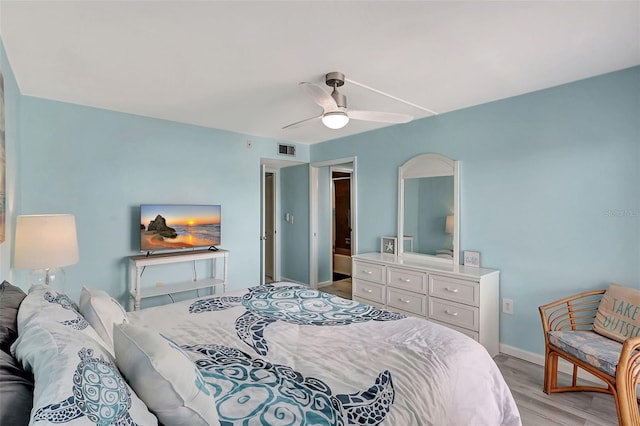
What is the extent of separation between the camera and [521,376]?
257 cm

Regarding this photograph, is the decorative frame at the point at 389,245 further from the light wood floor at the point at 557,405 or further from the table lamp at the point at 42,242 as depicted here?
the table lamp at the point at 42,242

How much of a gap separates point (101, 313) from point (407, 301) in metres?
2.78

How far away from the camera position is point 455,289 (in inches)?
116

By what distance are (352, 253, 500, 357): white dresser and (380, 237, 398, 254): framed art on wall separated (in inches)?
8.8

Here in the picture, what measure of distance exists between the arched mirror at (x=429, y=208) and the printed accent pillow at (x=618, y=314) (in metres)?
1.22

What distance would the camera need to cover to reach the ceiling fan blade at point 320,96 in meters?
2.04

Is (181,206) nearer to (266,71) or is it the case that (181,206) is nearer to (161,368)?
(266,71)

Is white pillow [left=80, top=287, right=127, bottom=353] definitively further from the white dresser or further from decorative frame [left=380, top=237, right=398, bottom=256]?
decorative frame [left=380, top=237, right=398, bottom=256]

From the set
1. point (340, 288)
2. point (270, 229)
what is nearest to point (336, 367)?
point (340, 288)

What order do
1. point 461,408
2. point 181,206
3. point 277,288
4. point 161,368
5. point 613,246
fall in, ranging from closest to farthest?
1. point 161,368
2. point 461,408
3. point 613,246
4. point 277,288
5. point 181,206

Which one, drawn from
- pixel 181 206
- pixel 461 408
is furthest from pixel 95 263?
pixel 461 408

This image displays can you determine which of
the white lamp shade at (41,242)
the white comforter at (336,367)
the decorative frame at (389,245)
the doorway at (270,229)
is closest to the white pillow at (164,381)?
the white comforter at (336,367)

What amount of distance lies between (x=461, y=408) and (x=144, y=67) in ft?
9.42

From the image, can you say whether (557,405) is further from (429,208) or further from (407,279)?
(429,208)
